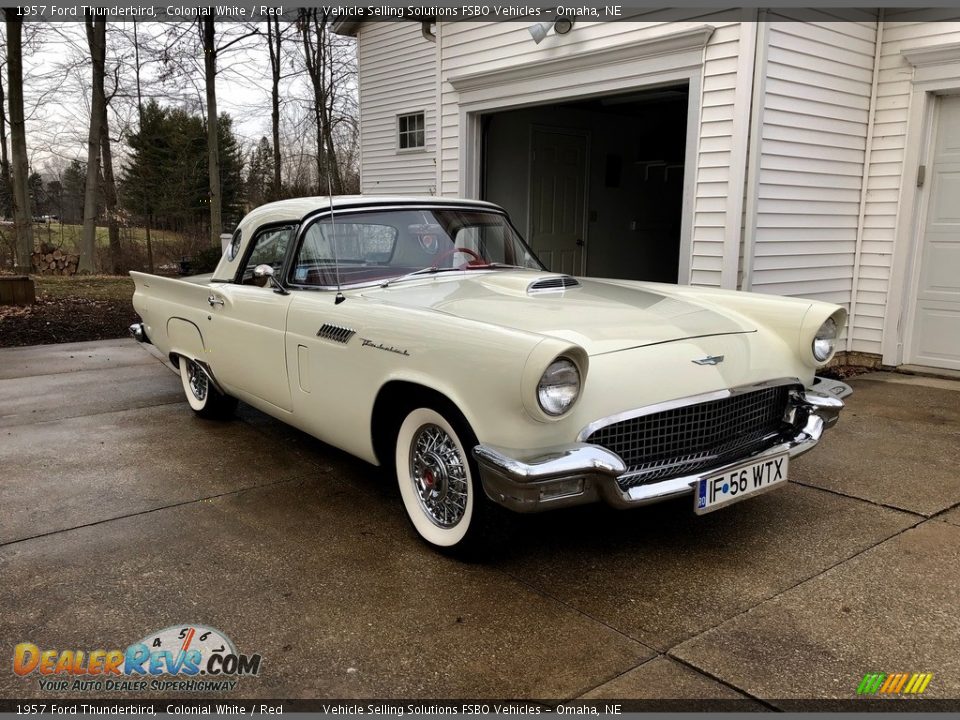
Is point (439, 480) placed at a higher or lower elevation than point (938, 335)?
lower

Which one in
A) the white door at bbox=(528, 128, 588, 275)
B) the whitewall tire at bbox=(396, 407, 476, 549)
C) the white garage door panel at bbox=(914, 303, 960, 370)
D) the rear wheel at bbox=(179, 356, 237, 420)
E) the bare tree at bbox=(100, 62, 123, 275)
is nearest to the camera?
the whitewall tire at bbox=(396, 407, 476, 549)

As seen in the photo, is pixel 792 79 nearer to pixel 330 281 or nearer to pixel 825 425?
pixel 825 425

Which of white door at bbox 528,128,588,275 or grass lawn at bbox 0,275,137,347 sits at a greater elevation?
white door at bbox 528,128,588,275

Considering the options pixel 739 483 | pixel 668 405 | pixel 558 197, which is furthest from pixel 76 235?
pixel 739 483

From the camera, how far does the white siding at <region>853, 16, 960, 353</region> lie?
6543mm

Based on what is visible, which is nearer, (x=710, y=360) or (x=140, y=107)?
(x=710, y=360)

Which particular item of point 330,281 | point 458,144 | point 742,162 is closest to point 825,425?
point 330,281

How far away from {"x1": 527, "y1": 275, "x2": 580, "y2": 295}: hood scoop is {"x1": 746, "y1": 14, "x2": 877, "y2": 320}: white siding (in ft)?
9.07

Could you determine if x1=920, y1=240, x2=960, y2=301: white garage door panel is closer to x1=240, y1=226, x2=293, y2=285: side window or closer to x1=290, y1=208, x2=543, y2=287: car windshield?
x1=290, y1=208, x2=543, y2=287: car windshield

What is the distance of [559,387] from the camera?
2.62 meters

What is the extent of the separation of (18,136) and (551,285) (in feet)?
45.7

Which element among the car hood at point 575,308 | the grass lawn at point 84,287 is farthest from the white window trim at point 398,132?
the car hood at point 575,308

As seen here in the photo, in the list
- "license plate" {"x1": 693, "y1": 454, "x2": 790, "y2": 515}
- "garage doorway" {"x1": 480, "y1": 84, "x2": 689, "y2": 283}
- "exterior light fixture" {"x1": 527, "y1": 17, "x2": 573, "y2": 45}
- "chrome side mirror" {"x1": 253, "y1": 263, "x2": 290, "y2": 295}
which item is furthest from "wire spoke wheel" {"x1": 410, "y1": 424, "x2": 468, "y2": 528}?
"garage doorway" {"x1": 480, "y1": 84, "x2": 689, "y2": 283}

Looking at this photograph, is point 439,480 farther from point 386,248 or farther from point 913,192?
point 913,192
